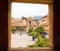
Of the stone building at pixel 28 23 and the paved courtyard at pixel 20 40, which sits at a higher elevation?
the stone building at pixel 28 23

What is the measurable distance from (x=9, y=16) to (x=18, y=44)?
0.51 metres

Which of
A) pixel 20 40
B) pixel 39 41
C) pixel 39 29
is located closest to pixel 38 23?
pixel 39 29

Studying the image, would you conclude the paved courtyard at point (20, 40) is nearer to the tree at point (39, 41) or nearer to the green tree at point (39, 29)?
the tree at point (39, 41)

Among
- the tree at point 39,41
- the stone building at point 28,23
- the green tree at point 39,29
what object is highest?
the stone building at point 28,23

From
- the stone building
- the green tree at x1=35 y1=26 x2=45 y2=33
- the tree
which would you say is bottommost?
the tree

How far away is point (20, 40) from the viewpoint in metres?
2.50

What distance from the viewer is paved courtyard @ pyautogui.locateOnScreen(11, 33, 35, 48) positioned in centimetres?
245

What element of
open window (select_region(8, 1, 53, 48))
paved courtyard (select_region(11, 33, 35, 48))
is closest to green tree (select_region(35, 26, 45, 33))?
open window (select_region(8, 1, 53, 48))

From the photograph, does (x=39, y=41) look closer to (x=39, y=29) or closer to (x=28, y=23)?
(x=39, y=29)

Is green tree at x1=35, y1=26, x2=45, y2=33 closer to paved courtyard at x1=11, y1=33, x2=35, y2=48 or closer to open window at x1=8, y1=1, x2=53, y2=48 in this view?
open window at x1=8, y1=1, x2=53, y2=48

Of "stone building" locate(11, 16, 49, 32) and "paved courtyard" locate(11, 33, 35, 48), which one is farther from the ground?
"stone building" locate(11, 16, 49, 32)

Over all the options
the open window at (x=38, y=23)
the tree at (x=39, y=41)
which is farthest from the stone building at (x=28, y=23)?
the tree at (x=39, y=41)

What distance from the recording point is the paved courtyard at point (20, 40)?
8.04ft
